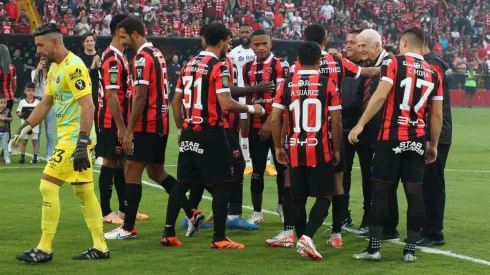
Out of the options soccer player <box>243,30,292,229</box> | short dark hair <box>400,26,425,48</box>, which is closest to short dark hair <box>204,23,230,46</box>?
soccer player <box>243,30,292,229</box>

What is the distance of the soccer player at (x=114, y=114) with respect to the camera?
1037cm

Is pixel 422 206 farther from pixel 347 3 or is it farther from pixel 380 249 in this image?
pixel 347 3

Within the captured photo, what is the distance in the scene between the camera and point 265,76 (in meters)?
11.2

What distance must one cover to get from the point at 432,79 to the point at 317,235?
247 centimetres

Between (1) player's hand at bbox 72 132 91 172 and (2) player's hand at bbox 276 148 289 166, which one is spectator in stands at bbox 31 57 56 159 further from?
(1) player's hand at bbox 72 132 91 172

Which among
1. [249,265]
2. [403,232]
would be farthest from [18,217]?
[403,232]

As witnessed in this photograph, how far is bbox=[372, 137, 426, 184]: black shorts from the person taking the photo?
29.0 feet

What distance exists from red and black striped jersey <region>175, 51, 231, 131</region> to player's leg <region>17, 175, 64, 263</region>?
1593 mm

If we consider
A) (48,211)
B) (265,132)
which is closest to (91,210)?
(48,211)

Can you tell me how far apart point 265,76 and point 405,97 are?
109 inches

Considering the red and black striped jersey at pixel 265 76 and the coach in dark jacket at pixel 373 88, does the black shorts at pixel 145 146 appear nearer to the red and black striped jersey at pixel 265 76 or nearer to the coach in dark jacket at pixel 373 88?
the red and black striped jersey at pixel 265 76

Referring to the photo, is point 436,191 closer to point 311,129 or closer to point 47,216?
point 311,129

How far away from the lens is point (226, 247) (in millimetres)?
9477

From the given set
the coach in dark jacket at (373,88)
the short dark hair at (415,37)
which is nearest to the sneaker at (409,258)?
the coach in dark jacket at (373,88)
